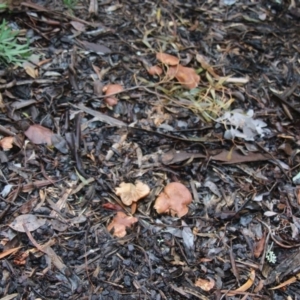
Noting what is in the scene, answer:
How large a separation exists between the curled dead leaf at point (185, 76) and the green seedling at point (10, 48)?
2.56 feet

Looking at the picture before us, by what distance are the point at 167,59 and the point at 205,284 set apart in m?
1.27

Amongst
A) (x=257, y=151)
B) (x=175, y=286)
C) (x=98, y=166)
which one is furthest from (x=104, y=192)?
(x=257, y=151)

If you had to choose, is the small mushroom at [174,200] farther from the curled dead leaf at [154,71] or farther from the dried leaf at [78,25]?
the dried leaf at [78,25]

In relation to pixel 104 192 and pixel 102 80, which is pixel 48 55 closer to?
pixel 102 80

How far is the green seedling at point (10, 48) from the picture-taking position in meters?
2.73

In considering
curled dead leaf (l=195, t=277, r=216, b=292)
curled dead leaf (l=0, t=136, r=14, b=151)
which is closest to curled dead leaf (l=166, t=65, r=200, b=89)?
curled dead leaf (l=0, t=136, r=14, b=151)

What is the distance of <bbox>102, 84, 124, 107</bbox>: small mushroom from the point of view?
2717 millimetres

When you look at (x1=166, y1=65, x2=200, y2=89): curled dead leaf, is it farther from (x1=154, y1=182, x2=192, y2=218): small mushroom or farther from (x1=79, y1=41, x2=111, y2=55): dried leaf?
(x1=154, y1=182, x2=192, y2=218): small mushroom

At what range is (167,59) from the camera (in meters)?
2.92

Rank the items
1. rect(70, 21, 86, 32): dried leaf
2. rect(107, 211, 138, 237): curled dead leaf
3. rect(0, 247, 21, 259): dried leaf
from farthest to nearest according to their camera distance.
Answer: rect(70, 21, 86, 32): dried leaf → rect(107, 211, 138, 237): curled dead leaf → rect(0, 247, 21, 259): dried leaf

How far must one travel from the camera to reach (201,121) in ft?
9.00

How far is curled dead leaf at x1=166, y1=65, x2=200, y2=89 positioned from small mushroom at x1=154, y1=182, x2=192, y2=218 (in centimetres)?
65

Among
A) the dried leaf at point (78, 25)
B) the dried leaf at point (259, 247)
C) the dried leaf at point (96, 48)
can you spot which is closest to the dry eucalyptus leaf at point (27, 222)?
the dried leaf at point (259, 247)

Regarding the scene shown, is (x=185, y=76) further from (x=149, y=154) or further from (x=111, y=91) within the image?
(x=149, y=154)
